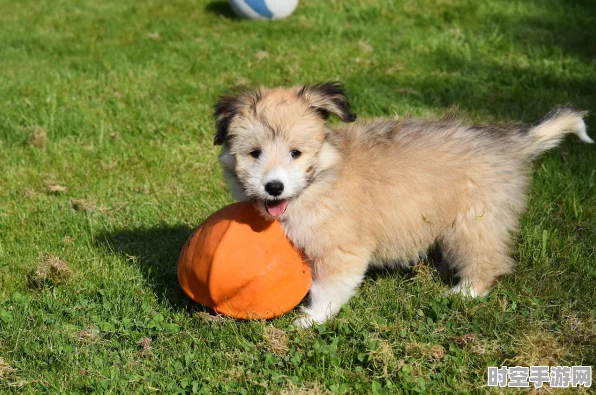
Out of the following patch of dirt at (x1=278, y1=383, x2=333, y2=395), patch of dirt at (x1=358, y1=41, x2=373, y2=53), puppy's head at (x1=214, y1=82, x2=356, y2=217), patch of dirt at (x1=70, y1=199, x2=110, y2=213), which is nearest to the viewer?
patch of dirt at (x1=278, y1=383, x2=333, y2=395)

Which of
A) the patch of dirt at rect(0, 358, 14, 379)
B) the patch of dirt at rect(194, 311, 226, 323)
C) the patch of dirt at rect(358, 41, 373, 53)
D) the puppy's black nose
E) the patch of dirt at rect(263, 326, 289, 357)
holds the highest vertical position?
the puppy's black nose

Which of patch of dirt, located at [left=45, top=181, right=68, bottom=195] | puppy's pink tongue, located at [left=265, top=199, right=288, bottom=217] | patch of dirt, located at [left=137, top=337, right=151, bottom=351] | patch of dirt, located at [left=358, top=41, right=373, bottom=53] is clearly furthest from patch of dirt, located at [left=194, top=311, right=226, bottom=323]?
patch of dirt, located at [left=358, top=41, right=373, bottom=53]

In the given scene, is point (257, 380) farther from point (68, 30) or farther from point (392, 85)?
point (68, 30)

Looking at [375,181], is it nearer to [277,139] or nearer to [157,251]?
[277,139]

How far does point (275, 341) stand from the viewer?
12.7ft

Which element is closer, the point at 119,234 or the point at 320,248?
the point at 320,248

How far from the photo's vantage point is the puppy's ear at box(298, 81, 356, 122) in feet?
13.3

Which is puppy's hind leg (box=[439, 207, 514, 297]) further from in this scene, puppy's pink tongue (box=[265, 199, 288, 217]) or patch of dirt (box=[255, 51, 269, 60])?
patch of dirt (box=[255, 51, 269, 60])

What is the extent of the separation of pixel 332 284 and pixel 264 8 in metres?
6.09

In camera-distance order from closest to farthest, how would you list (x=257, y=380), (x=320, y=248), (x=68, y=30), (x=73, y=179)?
1. (x=257, y=380)
2. (x=320, y=248)
3. (x=73, y=179)
4. (x=68, y=30)

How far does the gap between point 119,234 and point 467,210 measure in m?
2.58

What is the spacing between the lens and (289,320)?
165 inches

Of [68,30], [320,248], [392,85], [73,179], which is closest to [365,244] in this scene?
[320,248]

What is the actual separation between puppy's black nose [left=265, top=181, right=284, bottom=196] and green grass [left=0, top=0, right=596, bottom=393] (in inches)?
31.3
